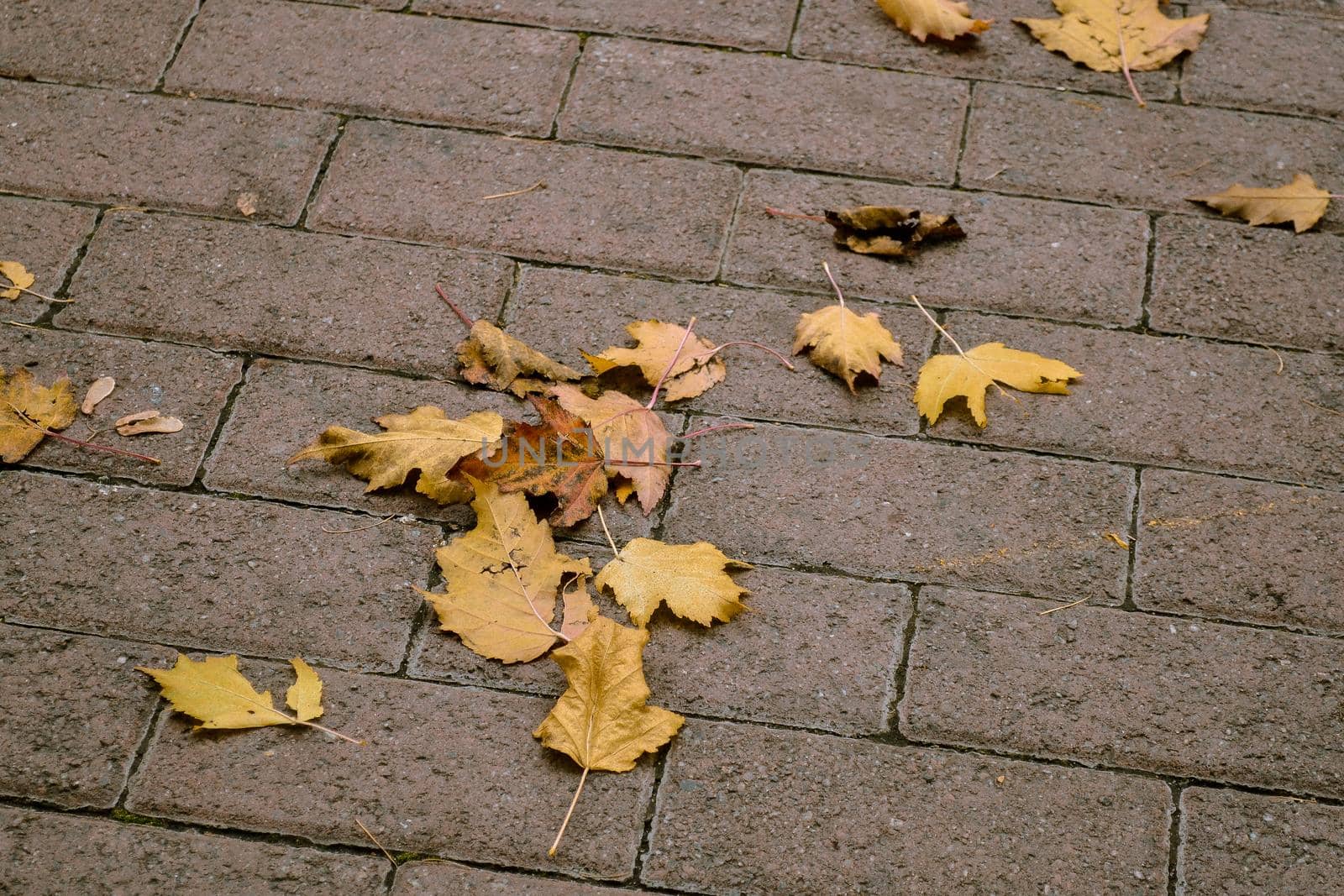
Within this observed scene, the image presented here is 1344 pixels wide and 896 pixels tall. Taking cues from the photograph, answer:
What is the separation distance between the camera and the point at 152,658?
6.38 ft

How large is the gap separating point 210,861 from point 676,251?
58.2 inches

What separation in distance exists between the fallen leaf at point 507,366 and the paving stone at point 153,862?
912 mm

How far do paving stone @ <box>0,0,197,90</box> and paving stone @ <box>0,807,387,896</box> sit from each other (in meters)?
1.78

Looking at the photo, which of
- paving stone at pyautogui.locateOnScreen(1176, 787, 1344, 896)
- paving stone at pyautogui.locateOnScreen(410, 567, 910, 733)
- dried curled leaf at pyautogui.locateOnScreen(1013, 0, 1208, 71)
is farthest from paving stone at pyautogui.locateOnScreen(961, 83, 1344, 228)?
paving stone at pyautogui.locateOnScreen(1176, 787, 1344, 896)

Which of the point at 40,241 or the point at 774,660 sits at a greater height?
the point at 40,241

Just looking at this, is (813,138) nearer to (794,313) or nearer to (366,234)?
(794,313)

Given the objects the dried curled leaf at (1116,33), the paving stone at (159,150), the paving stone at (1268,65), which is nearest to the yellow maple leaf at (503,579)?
the paving stone at (159,150)

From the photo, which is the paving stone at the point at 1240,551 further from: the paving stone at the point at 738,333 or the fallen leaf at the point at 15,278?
the fallen leaf at the point at 15,278

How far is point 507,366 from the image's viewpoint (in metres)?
2.23

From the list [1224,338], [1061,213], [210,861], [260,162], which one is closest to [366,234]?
[260,162]

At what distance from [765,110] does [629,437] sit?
1.00 metres

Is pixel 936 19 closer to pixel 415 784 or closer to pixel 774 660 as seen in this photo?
pixel 774 660

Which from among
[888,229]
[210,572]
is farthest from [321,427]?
[888,229]

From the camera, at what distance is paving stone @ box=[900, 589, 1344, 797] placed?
1.88m
